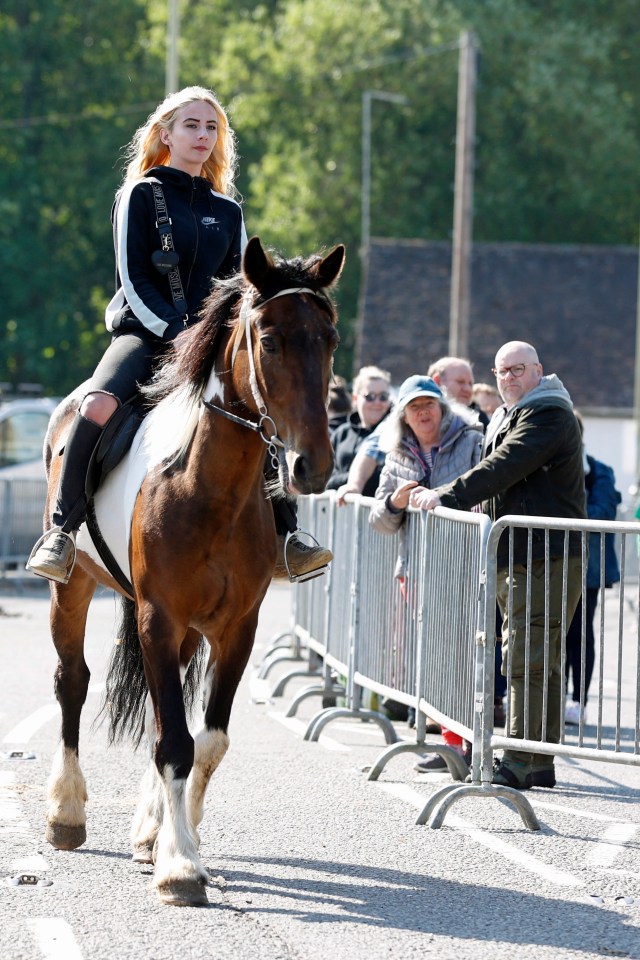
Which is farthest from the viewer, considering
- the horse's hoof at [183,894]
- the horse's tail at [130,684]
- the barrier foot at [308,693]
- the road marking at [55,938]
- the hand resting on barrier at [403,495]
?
the barrier foot at [308,693]

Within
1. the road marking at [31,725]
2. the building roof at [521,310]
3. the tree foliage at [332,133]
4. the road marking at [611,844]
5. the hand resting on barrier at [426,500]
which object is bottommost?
the road marking at [31,725]

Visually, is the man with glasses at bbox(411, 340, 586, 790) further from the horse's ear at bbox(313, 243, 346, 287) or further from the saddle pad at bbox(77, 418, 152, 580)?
the horse's ear at bbox(313, 243, 346, 287)

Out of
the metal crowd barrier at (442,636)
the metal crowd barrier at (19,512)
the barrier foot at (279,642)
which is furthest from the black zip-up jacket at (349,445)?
the metal crowd barrier at (19,512)

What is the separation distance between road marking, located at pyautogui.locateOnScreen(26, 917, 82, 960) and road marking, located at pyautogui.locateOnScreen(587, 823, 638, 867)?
247cm

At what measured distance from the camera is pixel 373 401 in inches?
510

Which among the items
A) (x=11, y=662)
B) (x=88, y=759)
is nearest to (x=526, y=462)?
(x=88, y=759)

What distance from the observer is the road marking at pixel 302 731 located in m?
10.2

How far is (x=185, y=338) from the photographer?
657cm

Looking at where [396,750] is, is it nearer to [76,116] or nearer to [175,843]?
[175,843]

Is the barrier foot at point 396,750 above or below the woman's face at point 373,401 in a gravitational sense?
below

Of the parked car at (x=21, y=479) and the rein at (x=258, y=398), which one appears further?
the parked car at (x=21, y=479)

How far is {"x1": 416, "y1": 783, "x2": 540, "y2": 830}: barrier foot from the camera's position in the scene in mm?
7629

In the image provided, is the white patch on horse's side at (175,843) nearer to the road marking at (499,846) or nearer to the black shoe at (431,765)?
the road marking at (499,846)

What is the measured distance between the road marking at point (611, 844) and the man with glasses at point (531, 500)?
607 millimetres
